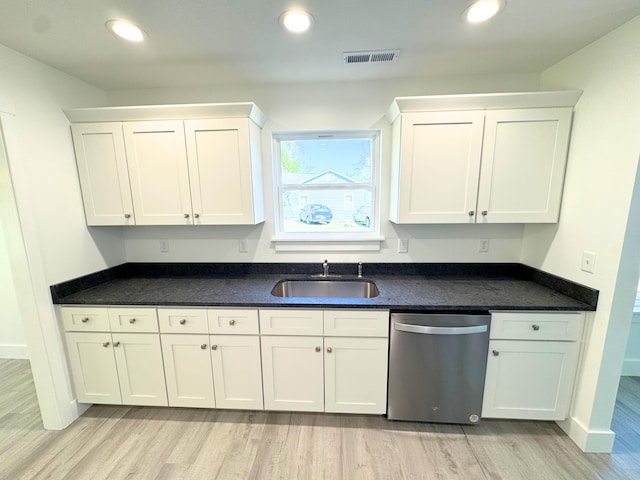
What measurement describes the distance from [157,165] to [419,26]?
6.37ft

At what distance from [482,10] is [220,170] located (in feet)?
5.86

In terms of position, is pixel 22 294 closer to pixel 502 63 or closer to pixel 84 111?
pixel 84 111

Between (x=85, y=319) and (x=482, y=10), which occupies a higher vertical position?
(x=482, y=10)

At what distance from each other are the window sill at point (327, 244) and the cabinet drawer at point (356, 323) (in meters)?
0.69

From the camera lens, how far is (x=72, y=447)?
1.63 metres

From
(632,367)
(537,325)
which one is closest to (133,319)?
(537,325)

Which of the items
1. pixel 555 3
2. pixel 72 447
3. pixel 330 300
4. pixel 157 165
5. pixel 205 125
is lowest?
pixel 72 447

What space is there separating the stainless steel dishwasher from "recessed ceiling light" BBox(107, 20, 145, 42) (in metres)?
2.22

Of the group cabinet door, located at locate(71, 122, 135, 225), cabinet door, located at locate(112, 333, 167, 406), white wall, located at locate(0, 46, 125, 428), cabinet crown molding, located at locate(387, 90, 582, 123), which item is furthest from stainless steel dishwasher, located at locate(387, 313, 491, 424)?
white wall, located at locate(0, 46, 125, 428)

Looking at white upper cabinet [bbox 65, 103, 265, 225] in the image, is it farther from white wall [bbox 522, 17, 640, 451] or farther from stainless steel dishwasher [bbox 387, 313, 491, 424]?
white wall [bbox 522, 17, 640, 451]

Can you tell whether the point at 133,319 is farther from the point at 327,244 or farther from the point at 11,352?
the point at 11,352

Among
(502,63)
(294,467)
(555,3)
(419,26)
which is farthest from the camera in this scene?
(502,63)

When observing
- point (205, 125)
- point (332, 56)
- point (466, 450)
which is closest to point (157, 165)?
point (205, 125)

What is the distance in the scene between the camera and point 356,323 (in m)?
1.66
